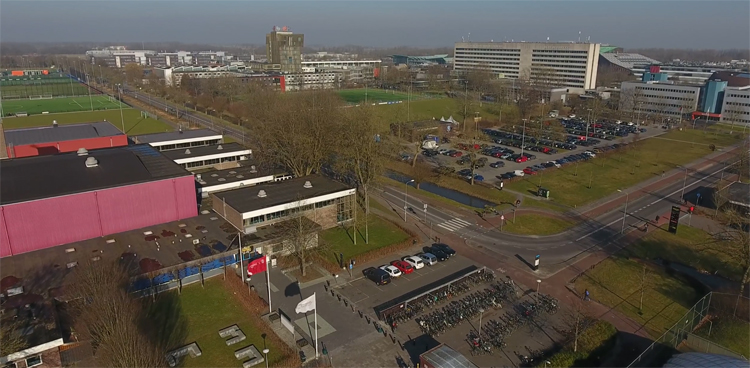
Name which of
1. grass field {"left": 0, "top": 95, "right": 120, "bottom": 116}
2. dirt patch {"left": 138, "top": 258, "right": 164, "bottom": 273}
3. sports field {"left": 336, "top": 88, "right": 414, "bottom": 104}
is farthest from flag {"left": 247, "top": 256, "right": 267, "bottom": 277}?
grass field {"left": 0, "top": 95, "right": 120, "bottom": 116}

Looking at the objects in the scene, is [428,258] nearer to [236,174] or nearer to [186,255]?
[186,255]

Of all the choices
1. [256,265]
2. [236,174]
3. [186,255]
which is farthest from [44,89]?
[256,265]

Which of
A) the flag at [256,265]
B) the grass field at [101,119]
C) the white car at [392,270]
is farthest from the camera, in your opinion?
the grass field at [101,119]

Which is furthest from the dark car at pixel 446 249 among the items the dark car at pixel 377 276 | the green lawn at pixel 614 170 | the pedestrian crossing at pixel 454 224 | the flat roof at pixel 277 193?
the green lawn at pixel 614 170

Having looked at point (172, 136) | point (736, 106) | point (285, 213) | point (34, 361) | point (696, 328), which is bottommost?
point (696, 328)

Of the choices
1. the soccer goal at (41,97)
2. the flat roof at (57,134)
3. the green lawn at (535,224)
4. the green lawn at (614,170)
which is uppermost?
the flat roof at (57,134)

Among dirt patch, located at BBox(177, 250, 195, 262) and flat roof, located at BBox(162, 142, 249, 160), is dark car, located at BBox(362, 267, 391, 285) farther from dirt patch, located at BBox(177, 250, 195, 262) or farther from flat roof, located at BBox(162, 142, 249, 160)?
flat roof, located at BBox(162, 142, 249, 160)

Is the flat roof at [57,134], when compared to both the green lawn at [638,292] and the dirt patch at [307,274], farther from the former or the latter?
the green lawn at [638,292]
